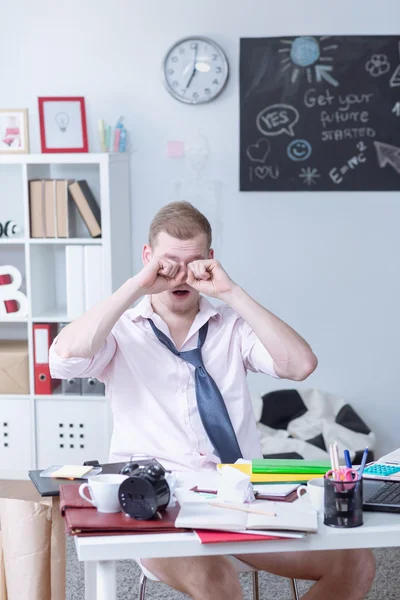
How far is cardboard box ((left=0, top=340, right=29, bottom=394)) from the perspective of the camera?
3.95 meters

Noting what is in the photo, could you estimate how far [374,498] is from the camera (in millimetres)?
1640

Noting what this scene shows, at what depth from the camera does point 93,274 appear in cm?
388

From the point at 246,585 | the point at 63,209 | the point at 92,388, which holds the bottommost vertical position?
the point at 246,585

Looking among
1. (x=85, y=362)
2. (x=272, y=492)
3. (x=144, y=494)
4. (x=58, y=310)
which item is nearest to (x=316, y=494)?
(x=272, y=492)

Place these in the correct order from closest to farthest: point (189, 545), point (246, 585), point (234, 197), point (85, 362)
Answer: point (189, 545) < point (85, 362) < point (246, 585) < point (234, 197)

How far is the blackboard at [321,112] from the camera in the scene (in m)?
3.97

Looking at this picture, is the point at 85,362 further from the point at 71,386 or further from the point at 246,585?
the point at 71,386

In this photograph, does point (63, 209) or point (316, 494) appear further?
point (63, 209)

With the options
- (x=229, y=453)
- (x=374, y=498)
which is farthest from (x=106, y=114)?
(x=374, y=498)

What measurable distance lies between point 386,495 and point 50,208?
2.58 metres

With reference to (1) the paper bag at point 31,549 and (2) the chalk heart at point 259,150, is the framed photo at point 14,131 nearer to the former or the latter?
(2) the chalk heart at point 259,150

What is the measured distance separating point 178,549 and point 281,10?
A: 3104 mm

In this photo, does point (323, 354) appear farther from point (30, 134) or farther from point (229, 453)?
point (229, 453)

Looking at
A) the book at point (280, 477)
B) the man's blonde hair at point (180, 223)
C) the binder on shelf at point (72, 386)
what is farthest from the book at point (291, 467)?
the binder on shelf at point (72, 386)
